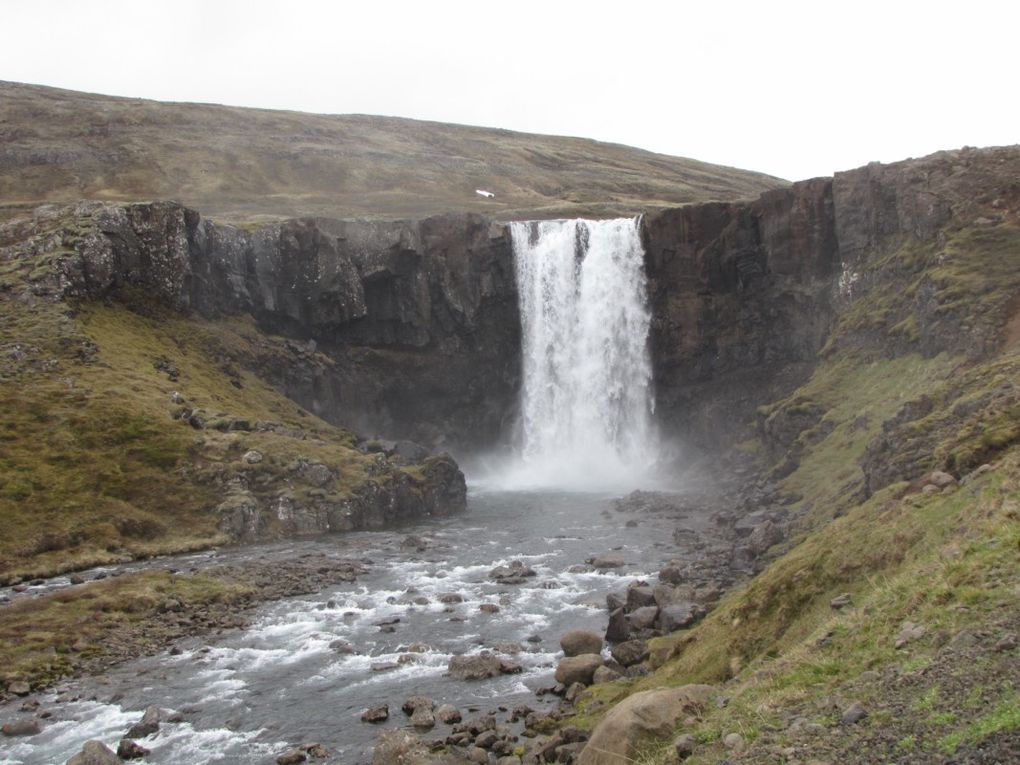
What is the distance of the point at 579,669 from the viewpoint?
2458 cm

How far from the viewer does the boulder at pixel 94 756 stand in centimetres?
2041

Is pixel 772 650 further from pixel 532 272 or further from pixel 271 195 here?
pixel 271 195

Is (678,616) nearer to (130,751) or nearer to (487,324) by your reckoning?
(130,751)

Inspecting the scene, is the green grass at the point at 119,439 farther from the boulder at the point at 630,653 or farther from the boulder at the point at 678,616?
the boulder at the point at 630,653

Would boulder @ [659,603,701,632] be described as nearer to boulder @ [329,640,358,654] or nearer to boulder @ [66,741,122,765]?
boulder @ [329,640,358,654]

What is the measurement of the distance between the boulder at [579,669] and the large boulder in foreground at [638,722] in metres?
8.50

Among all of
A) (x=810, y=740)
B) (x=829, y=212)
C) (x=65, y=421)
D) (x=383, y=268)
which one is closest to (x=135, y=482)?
(x=65, y=421)

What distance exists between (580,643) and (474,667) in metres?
3.40

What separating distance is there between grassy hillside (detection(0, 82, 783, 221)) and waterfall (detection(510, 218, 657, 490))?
31.6 meters

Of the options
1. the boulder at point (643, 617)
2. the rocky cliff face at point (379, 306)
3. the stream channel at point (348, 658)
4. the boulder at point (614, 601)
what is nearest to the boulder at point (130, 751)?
the stream channel at point (348, 658)

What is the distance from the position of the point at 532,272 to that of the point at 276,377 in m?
25.2

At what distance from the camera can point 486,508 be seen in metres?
63.2

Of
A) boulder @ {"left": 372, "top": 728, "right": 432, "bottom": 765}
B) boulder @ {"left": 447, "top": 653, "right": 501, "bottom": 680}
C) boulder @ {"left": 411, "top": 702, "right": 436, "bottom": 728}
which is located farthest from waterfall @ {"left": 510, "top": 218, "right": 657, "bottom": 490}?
boulder @ {"left": 372, "top": 728, "right": 432, "bottom": 765}

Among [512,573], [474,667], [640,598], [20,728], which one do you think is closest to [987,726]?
[474,667]
